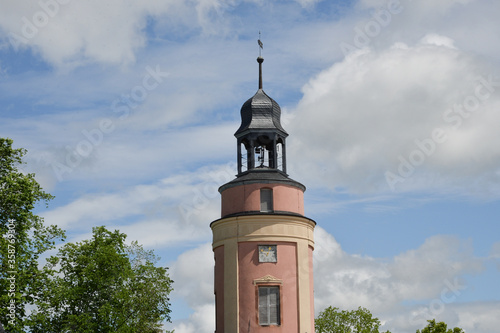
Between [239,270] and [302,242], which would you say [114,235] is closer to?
[239,270]

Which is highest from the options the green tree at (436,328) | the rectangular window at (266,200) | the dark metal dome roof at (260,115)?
the dark metal dome roof at (260,115)

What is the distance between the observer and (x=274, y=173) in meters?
47.8

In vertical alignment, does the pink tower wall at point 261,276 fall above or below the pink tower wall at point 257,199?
below

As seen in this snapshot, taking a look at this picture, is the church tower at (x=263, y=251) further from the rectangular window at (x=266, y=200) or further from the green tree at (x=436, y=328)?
the green tree at (x=436, y=328)

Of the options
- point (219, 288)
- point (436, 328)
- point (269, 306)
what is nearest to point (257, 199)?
point (219, 288)

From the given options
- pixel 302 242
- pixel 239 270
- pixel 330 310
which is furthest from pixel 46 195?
pixel 330 310

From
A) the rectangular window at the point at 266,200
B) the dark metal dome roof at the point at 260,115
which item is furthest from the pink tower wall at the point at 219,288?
the dark metal dome roof at the point at 260,115

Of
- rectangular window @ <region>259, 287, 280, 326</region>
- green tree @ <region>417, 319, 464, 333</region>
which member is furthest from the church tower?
green tree @ <region>417, 319, 464, 333</region>

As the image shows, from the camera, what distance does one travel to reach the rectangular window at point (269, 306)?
43.8 meters

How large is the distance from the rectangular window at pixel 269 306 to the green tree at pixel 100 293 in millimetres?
8092

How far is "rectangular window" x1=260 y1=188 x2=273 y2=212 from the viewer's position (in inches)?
1825

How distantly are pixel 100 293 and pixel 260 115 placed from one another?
1596cm

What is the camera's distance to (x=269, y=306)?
44062mm

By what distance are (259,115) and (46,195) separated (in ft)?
49.6
